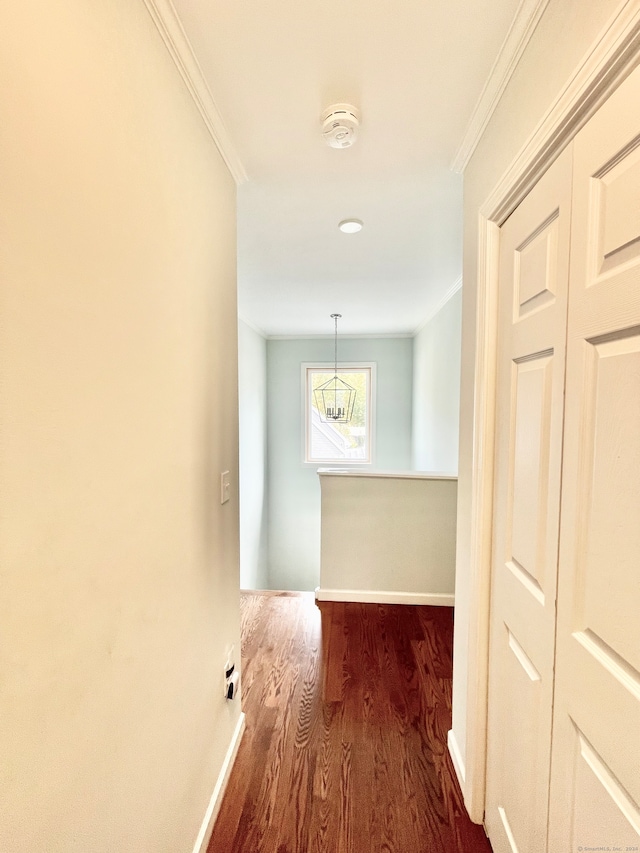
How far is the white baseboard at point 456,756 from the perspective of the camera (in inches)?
56.1

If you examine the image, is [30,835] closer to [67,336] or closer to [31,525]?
[31,525]

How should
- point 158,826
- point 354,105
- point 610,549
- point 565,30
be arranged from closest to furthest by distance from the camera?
point 610,549, point 565,30, point 158,826, point 354,105

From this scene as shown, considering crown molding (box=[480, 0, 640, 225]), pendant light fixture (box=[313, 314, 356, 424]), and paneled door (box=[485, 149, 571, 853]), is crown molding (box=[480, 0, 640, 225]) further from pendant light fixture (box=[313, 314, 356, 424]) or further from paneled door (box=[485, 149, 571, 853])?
pendant light fixture (box=[313, 314, 356, 424])

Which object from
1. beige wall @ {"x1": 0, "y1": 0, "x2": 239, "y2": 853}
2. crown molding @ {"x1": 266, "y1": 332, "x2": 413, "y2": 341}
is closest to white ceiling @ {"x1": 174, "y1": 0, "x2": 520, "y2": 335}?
beige wall @ {"x1": 0, "y1": 0, "x2": 239, "y2": 853}

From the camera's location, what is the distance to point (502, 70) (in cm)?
106

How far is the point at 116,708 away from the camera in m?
0.78

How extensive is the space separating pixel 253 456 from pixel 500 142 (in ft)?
13.6

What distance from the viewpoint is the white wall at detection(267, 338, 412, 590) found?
5441mm

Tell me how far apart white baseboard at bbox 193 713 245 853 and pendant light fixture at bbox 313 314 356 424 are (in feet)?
13.9

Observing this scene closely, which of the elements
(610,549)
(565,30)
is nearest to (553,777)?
(610,549)

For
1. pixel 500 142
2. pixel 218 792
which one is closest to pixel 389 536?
pixel 218 792

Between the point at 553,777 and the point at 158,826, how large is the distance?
3.11 ft

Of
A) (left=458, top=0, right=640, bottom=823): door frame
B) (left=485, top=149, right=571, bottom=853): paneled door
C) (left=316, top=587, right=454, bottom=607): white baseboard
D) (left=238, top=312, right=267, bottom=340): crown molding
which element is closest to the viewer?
(left=485, top=149, right=571, bottom=853): paneled door

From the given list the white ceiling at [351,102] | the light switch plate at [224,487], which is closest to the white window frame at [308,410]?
the white ceiling at [351,102]
